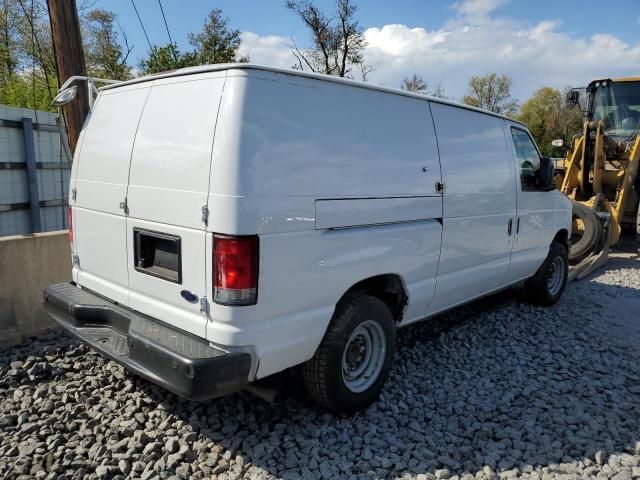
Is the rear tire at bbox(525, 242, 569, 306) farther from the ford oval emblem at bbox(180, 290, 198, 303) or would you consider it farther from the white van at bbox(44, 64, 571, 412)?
the ford oval emblem at bbox(180, 290, 198, 303)

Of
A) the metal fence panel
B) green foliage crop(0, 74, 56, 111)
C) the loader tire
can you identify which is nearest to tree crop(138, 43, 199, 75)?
green foliage crop(0, 74, 56, 111)

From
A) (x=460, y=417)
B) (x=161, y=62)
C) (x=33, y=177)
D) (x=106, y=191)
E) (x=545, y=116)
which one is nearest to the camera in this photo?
(x=106, y=191)

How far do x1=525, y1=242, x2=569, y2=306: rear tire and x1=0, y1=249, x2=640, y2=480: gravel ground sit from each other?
1.35m

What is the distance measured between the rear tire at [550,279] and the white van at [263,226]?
6.91 feet

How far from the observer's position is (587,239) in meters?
8.34

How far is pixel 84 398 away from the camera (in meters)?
3.55

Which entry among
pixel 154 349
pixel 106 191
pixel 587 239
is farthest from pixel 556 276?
pixel 106 191

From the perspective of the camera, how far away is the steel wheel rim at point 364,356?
351cm

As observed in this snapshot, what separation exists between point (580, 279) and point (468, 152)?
14.7 ft

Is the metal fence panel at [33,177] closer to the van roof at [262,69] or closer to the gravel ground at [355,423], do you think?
the gravel ground at [355,423]

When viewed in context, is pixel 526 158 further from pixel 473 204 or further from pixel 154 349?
pixel 154 349

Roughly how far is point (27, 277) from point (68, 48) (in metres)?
2.55

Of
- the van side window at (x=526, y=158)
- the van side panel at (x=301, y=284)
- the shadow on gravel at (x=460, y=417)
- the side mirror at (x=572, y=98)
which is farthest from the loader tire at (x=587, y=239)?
the van side panel at (x=301, y=284)

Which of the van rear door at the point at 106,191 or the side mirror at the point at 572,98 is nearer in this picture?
the van rear door at the point at 106,191
